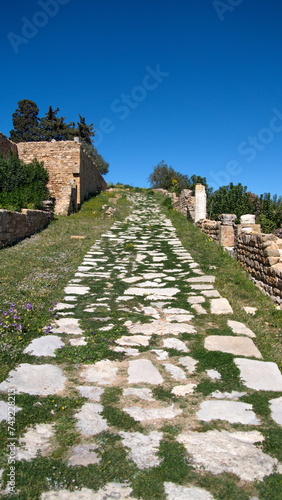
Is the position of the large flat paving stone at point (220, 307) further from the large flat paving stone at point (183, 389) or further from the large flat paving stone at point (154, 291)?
the large flat paving stone at point (183, 389)

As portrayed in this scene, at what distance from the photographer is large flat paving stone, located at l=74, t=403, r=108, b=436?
2406 mm

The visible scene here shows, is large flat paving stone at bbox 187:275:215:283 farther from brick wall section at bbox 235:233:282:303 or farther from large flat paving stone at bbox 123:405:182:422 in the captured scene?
large flat paving stone at bbox 123:405:182:422

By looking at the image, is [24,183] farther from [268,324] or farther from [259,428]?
[259,428]

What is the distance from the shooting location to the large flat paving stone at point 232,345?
3.62 meters

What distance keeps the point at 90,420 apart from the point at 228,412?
1.00 m

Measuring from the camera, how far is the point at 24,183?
50.0 feet

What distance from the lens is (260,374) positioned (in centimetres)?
320

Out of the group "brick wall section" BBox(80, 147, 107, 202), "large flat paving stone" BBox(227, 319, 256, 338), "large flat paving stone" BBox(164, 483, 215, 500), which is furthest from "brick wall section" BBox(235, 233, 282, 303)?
"brick wall section" BBox(80, 147, 107, 202)

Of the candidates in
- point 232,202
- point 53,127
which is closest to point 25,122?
point 53,127

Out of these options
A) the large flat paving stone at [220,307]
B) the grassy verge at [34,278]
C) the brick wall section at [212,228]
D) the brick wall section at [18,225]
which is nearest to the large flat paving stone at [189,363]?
the large flat paving stone at [220,307]

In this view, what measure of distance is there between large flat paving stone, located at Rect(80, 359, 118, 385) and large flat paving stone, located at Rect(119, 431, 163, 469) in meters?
0.74

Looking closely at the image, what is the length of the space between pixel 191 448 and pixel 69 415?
88cm

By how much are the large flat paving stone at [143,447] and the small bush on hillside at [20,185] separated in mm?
11987

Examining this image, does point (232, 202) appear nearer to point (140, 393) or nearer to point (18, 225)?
point (18, 225)
